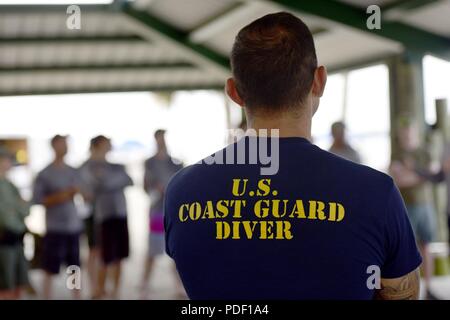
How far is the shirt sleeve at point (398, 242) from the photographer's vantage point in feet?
3.37

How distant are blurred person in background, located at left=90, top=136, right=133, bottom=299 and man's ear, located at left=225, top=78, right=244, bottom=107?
193 inches

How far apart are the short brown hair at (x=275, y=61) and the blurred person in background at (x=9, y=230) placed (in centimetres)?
416

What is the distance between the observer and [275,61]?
1086 mm

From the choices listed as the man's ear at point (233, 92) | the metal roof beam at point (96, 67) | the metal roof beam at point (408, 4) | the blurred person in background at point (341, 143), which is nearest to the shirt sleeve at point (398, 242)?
the man's ear at point (233, 92)

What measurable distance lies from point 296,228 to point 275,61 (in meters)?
0.27

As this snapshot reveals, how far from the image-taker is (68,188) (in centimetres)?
560

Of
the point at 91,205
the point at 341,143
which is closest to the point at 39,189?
the point at 91,205

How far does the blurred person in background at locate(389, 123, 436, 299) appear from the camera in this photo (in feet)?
19.2

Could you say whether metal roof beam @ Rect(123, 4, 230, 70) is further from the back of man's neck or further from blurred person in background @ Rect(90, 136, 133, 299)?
the back of man's neck

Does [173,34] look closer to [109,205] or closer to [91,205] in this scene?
[91,205]

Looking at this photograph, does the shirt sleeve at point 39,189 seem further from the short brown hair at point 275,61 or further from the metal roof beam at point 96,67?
the metal roof beam at point 96,67

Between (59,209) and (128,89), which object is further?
(128,89)

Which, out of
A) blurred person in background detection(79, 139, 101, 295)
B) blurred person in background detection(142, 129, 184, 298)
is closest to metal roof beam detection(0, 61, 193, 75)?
blurred person in background detection(79, 139, 101, 295)

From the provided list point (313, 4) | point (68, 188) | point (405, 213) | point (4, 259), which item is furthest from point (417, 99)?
point (405, 213)
